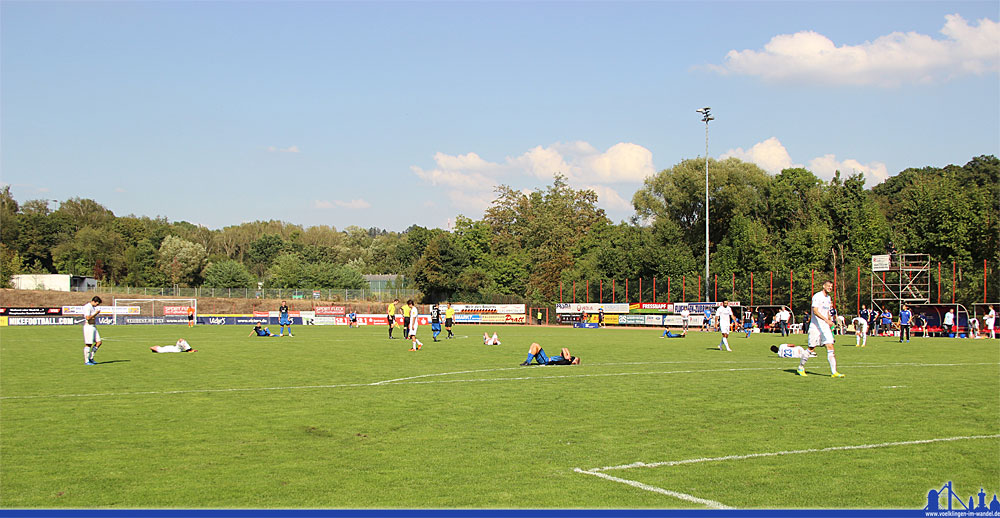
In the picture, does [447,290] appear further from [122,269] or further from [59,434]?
[59,434]

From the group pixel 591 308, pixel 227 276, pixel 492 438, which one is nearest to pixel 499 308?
pixel 591 308

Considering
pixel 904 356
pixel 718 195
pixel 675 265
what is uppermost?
pixel 718 195

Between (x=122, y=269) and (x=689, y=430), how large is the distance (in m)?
122

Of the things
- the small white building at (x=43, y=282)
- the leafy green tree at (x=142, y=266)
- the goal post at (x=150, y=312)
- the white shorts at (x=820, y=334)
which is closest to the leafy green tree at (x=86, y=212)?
the leafy green tree at (x=142, y=266)

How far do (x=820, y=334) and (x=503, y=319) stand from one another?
56913 mm

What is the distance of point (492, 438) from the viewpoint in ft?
31.7

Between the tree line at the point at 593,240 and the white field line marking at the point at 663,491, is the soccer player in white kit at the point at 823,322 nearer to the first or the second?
the white field line marking at the point at 663,491

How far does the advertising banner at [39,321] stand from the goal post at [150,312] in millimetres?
3623

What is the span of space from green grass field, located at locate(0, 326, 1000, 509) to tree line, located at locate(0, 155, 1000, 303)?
46626mm

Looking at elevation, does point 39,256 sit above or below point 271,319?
above

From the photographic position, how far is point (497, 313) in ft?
243

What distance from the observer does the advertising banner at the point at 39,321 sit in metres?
59.8

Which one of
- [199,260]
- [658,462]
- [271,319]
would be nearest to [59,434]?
[658,462]

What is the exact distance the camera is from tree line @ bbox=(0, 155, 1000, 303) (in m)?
61.8
